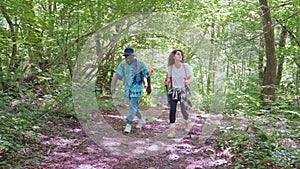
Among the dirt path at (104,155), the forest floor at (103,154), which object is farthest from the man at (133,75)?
the dirt path at (104,155)

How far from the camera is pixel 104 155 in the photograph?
4.25m

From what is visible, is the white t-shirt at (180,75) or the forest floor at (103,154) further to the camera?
the white t-shirt at (180,75)

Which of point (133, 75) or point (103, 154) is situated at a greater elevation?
point (133, 75)

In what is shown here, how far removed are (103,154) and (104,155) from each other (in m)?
0.04

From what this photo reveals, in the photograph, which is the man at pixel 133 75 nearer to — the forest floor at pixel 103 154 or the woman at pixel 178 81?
the woman at pixel 178 81

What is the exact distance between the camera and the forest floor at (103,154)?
3777 mm

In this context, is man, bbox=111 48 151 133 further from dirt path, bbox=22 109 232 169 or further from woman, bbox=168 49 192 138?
dirt path, bbox=22 109 232 169

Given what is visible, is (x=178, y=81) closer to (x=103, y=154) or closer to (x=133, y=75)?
(x=133, y=75)

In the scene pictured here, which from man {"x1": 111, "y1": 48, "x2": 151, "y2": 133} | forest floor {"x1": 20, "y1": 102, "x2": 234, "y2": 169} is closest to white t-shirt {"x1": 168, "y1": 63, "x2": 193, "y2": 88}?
man {"x1": 111, "y1": 48, "x2": 151, "y2": 133}

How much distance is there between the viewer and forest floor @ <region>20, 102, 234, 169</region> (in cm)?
378

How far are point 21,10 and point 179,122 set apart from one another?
4.57 meters

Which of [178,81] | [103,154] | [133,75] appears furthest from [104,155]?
[178,81]

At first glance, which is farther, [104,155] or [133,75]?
[133,75]

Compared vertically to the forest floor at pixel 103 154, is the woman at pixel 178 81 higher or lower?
higher
